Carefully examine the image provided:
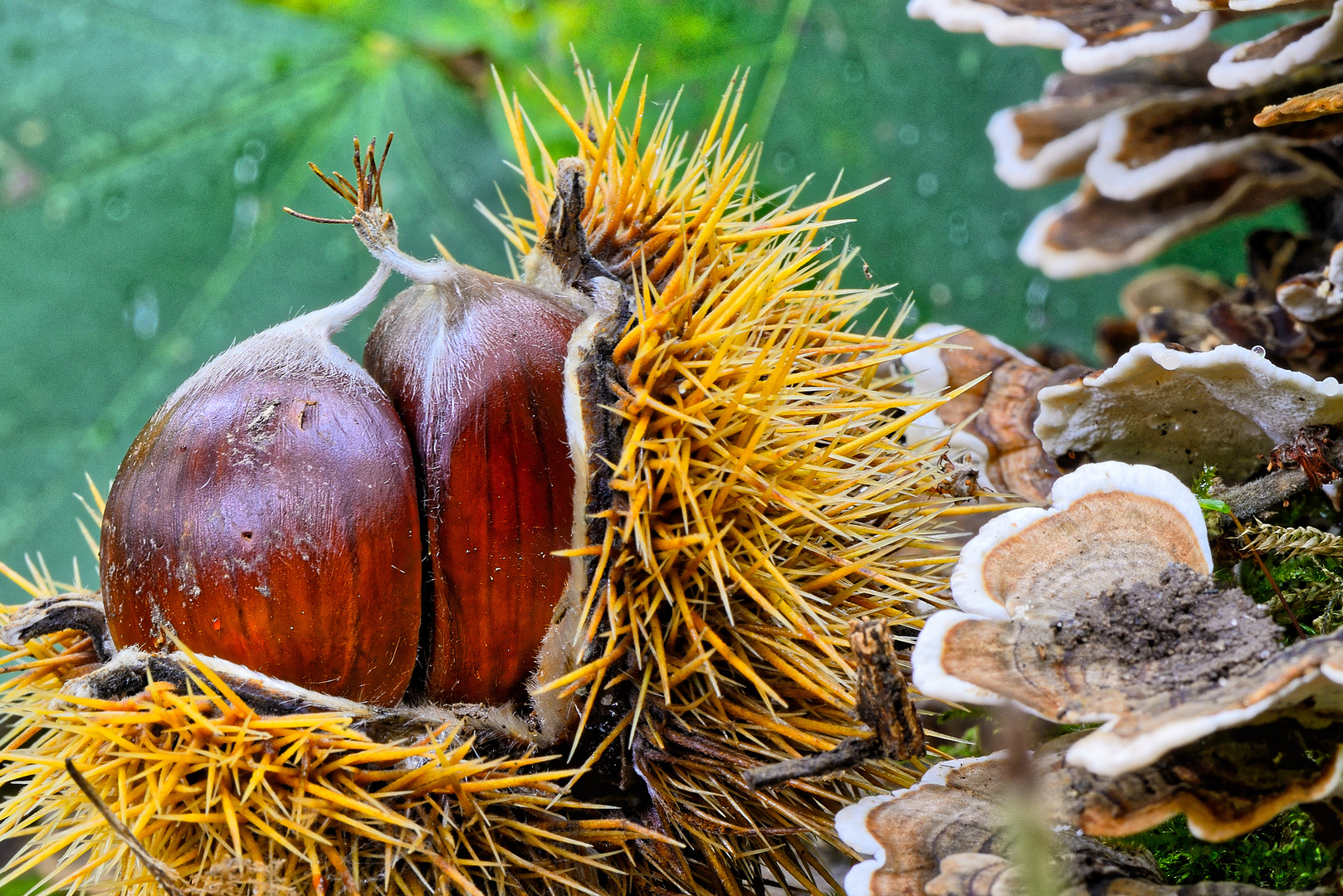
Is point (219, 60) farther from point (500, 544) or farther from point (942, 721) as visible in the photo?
point (942, 721)

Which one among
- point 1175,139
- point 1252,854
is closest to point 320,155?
point 1175,139

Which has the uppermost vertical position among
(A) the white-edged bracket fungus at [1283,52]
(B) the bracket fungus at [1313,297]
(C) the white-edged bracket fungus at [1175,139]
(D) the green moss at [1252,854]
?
(A) the white-edged bracket fungus at [1283,52]

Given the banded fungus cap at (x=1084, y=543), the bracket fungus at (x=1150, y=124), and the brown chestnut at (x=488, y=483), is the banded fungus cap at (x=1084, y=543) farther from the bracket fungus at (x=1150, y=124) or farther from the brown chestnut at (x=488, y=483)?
the bracket fungus at (x=1150, y=124)

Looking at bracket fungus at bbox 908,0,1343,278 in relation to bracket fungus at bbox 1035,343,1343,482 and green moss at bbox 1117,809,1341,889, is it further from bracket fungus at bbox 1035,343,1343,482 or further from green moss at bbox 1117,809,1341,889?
green moss at bbox 1117,809,1341,889

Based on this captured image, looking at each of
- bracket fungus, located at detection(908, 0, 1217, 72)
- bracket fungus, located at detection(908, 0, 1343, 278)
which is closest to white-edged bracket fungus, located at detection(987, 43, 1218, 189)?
bracket fungus, located at detection(908, 0, 1343, 278)

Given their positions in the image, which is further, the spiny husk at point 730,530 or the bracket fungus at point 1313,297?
the bracket fungus at point 1313,297

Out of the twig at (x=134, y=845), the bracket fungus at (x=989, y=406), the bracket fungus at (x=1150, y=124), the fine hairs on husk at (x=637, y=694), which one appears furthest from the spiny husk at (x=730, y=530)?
the bracket fungus at (x=1150, y=124)
